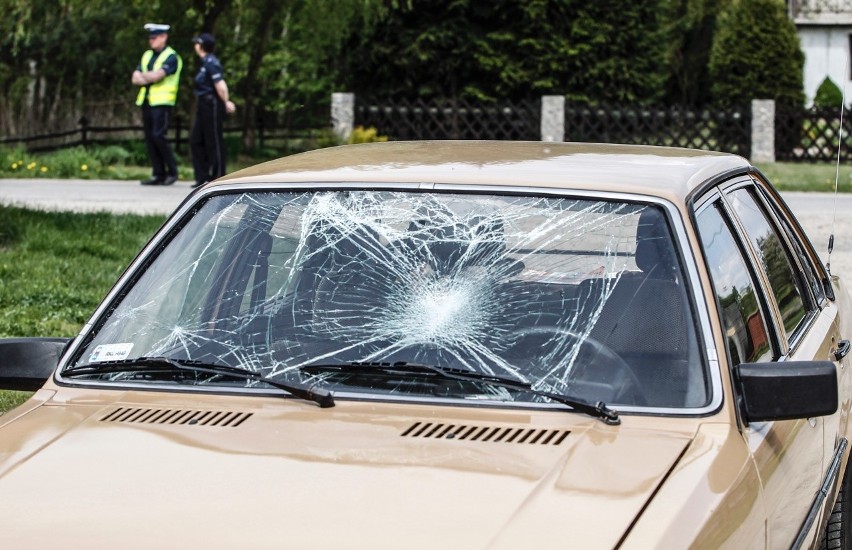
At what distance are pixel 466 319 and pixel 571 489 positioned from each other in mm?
791

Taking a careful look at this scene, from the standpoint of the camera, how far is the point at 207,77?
16969 millimetres

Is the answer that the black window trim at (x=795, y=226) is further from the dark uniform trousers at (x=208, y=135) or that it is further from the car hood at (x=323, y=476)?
the dark uniform trousers at (x=208, y=135)

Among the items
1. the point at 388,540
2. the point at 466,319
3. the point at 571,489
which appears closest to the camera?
the point at 388,540

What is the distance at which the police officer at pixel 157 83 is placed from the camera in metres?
17.0

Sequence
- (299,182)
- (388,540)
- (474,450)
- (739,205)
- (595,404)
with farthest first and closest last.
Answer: (739,205) → (299,182) → (595,404) → (474,450) → (388,540)

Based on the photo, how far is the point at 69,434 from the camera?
2.97 meters

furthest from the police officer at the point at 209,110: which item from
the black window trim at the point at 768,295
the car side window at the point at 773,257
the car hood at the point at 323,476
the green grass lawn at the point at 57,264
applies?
the car hood at the point at 323,476

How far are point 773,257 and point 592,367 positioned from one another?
4.29 feet

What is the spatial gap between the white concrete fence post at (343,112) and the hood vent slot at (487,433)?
83.1 feet

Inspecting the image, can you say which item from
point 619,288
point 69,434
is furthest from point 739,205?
point 69,434

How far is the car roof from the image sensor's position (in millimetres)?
3447

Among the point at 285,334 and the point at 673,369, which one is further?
the point at 285,334

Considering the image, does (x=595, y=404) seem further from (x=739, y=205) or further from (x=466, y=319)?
(x=739, y=205)

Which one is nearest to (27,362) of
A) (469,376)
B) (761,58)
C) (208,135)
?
(469,376)
